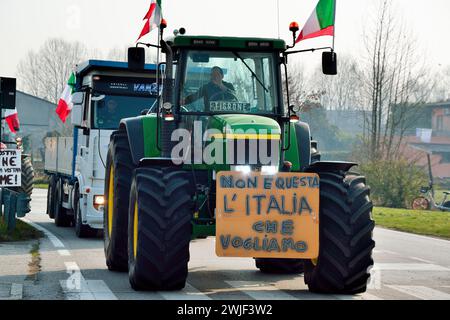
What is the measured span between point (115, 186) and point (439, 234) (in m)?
11.9

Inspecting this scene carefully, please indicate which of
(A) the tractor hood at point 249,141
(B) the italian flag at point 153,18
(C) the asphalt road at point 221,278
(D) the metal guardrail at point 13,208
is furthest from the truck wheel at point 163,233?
(D) the metal guardrail at point 13,208

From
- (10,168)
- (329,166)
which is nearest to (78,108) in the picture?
(10,168)

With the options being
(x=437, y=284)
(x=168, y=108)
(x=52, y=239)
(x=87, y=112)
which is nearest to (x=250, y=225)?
(x=168, y=108)

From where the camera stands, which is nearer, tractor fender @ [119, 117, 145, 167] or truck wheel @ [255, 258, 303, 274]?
tractor fender @ [119, 117, 145, 167]

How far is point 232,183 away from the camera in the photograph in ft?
35.0

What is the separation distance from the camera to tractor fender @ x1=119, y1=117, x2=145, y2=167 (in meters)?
12.9

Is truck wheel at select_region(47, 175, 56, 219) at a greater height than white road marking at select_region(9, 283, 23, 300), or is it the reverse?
truck wheel at select_region(47, 175, 56, 219)

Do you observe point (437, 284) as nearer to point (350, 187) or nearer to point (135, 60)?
point (350, 187)

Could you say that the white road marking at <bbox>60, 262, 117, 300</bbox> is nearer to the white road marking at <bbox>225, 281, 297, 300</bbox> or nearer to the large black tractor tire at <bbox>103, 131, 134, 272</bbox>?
the large black tractor tire at <bbox>103, 131, 134, 272</bbox>

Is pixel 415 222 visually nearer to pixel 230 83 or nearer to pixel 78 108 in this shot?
pixel 78 108

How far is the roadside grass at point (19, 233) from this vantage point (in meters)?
17.8

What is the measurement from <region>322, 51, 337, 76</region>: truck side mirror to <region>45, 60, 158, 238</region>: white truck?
754cm

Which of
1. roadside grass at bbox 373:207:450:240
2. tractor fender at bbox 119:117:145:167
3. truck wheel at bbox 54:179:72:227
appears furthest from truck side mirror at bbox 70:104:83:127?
roadside grass at bbox 373:207:450:240

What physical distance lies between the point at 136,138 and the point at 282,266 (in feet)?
8.25
